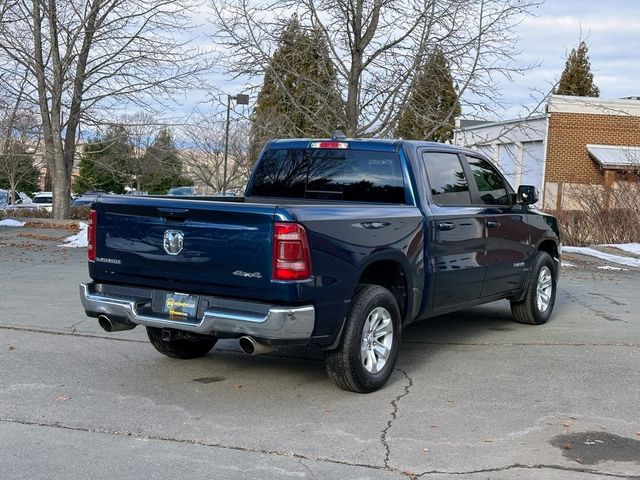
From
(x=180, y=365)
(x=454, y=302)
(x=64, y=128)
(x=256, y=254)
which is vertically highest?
(x=64, y=128)

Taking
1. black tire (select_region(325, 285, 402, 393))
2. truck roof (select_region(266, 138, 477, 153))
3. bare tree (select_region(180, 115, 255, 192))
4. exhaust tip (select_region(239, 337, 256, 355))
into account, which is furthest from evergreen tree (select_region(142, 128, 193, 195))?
exhaust tip (select_region(239, 337, 256, 355))

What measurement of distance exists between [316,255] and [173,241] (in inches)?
42.7

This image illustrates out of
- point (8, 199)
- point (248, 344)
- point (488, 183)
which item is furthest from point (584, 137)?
point (8, 199)

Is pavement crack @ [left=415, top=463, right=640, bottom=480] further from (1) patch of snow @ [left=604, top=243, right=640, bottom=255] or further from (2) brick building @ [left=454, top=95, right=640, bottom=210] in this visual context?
(2) brick building @ [left=454, top=95, right=640, bottom=210]

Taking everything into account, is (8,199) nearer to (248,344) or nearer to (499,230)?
(499,230)

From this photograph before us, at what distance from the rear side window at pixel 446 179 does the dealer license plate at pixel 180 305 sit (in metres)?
2.54

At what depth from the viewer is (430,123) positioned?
658 inches

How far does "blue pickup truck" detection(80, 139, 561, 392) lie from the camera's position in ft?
18.5

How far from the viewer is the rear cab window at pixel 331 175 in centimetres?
725

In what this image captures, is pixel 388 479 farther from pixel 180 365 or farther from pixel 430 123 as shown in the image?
pixel 430 123

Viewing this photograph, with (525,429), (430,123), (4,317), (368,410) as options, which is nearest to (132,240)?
(368,410)

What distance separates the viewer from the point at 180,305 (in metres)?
5.98

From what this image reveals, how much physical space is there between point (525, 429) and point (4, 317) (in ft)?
20.1

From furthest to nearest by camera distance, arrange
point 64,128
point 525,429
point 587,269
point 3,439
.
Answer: point 64,128 → point 587,269 → point 525,429 → point 3,439
